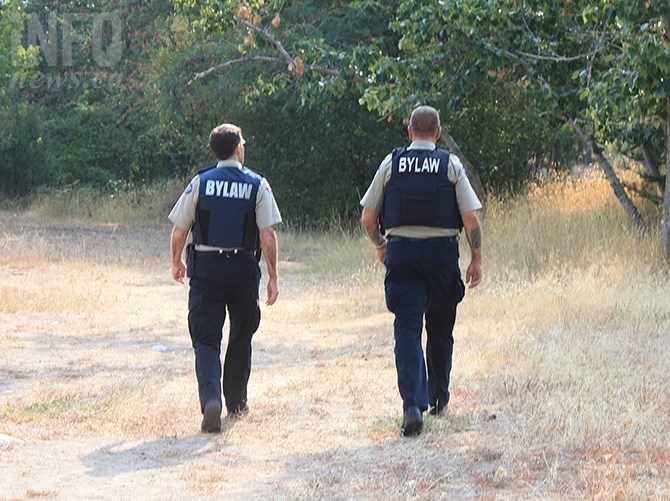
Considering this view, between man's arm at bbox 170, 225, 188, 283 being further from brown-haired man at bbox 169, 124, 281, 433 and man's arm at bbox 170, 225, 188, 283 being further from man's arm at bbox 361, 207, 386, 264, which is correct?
man's arm at bbox 361, 207, 386, 264

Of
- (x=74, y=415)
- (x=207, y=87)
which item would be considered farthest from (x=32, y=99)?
(x=74, y=415)

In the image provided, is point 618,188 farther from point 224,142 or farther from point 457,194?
point 224,142

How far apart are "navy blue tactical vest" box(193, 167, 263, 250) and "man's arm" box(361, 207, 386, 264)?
647 millimetres

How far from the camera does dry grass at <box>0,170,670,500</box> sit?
589cm

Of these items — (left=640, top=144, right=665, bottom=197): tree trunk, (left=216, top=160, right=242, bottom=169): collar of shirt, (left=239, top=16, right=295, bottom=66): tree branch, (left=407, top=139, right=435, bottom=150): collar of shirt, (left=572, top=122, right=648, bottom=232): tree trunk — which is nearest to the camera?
(left=407, top=139, right=435, bottom=150): collar of shirt

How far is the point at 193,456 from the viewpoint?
6.46 metres

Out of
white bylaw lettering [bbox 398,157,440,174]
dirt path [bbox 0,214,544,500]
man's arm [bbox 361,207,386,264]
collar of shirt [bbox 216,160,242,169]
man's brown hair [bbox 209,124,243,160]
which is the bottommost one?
dirt path [bbox 0,214,544,500]

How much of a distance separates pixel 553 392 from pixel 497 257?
23.0ft

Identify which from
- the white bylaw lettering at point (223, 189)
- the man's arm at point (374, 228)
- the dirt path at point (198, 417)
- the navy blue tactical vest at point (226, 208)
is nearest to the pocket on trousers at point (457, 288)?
the man's arm at point (374, 228)

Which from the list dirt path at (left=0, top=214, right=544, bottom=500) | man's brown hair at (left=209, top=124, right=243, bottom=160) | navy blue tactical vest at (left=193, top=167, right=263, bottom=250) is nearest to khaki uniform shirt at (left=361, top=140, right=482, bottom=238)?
navy blue tactical vest at (left=193, top=167, right=263, bottom=250)

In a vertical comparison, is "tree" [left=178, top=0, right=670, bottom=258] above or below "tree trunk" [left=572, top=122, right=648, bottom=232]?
above

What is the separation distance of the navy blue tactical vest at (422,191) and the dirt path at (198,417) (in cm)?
117

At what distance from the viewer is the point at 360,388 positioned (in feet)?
27.7

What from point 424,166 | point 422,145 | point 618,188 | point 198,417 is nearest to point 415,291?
point 424,166
